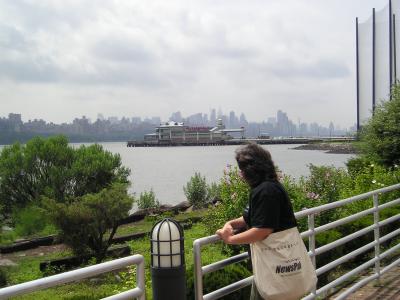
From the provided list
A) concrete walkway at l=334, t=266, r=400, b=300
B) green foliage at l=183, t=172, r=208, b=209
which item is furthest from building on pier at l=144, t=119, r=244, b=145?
concrete walkway at l=334, t=266, r=400, b=300

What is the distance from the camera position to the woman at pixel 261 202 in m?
3.02

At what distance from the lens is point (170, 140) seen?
167 m

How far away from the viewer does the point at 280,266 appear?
10.2 feet

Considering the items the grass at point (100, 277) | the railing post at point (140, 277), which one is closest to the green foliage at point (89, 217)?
the grass at point (100, 277)

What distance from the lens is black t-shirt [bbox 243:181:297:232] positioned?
302 centimetres

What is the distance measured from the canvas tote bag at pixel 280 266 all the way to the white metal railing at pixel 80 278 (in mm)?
718

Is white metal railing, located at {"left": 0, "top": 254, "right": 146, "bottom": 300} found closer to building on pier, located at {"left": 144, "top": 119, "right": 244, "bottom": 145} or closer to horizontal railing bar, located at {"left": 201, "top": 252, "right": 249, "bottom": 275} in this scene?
horizontal railing bar, located at {"left": 201, "top": 252, "right": 249, "bottom": 275}

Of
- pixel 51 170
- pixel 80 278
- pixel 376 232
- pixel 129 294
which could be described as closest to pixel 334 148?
pixel 51 170

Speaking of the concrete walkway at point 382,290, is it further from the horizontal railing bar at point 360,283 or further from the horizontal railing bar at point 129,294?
the horizontal railing bar at point 129,294

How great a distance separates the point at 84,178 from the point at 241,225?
873 inches

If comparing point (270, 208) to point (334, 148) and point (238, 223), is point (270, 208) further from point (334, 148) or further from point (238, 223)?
point (334, 148)

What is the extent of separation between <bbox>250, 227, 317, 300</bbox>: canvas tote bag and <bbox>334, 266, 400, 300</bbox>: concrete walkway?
9.16 feet

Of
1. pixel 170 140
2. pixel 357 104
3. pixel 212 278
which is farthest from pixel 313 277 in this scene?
pixel 170 140

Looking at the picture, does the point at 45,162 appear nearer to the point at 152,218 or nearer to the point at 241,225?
the point at 152,218
